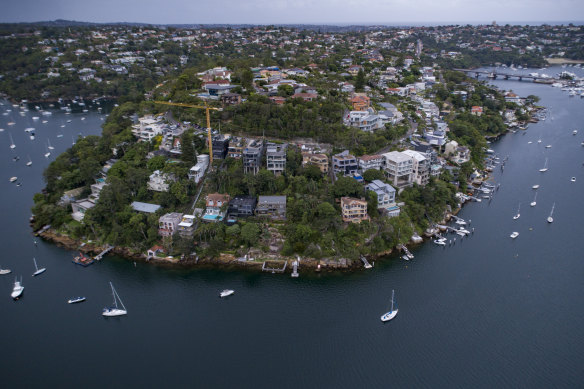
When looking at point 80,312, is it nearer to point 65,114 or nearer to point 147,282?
point 147,282

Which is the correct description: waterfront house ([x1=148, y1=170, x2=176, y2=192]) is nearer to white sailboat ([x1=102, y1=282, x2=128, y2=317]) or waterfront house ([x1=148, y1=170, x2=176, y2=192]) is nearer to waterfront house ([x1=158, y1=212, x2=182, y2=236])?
waterfront house ([x1=158, y1=212, x2=182, y2=236])

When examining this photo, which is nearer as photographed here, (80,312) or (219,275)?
(80,312)

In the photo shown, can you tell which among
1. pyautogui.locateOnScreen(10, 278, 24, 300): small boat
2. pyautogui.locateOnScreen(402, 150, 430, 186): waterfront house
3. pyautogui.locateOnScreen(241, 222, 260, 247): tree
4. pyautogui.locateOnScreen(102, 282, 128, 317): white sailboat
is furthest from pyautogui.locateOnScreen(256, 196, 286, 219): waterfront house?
pyautogui.locateOnScreen(10, 278, 24, 300): small boat

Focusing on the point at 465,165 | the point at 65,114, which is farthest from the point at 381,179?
the point at 65,114

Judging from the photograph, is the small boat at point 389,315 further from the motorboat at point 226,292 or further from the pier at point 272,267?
the motorboat at point 226,292

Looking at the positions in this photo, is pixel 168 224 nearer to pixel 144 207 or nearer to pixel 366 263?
pixel 144 207

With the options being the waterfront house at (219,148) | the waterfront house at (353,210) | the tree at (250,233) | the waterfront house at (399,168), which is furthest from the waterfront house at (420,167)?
the waterfront house at (219,148)
